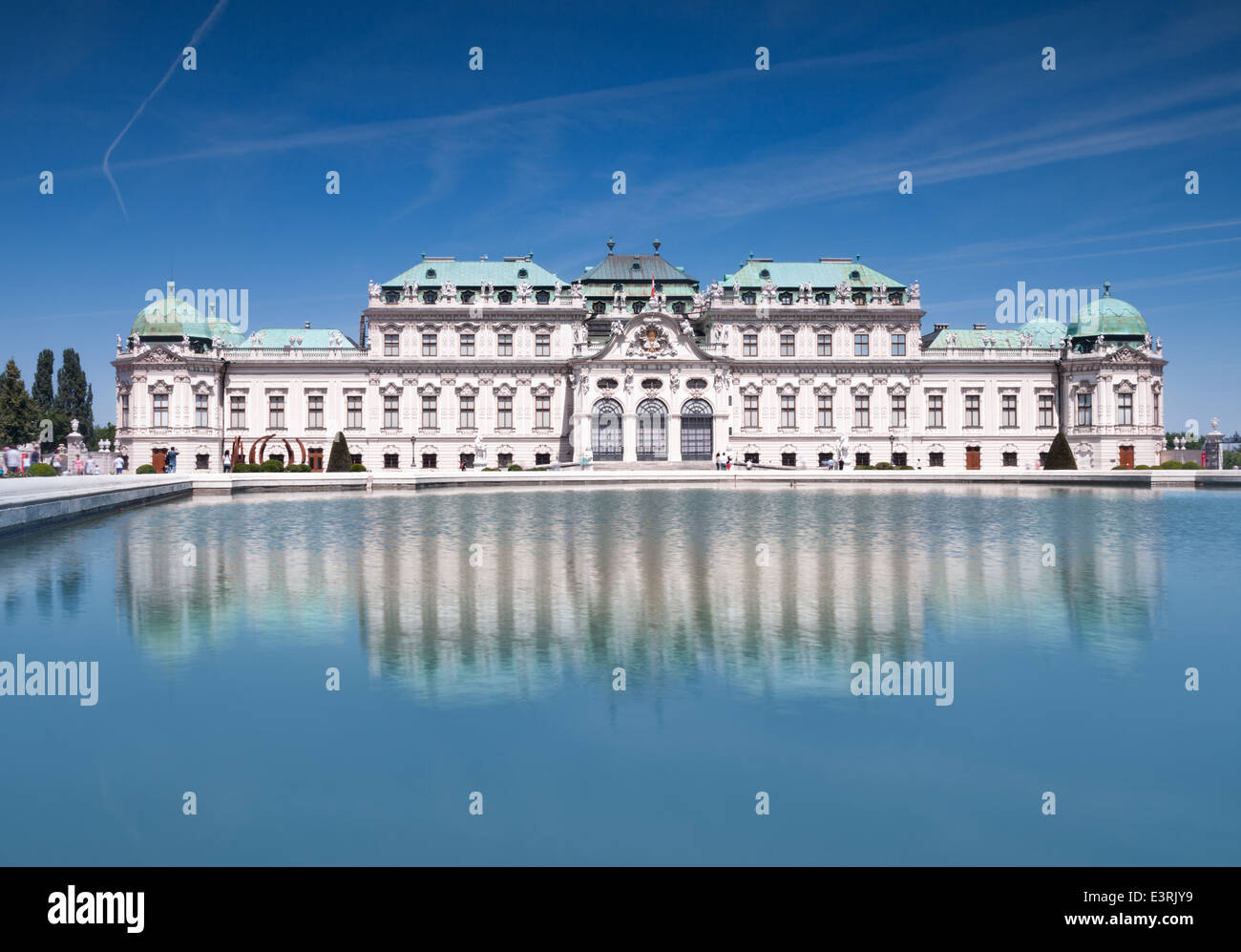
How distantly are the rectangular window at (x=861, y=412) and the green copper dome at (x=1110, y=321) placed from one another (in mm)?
18163

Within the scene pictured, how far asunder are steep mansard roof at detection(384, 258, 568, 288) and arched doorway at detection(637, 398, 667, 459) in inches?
508

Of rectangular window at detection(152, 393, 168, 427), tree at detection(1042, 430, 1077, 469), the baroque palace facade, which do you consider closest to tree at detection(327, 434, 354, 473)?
the baroque palace facade

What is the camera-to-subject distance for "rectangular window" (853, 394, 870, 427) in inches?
2879

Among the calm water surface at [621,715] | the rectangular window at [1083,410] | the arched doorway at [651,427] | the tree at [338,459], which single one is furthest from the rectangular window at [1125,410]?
the calm water surface at [621,715]

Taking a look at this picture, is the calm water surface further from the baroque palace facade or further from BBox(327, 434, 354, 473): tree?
the baroque palace facade

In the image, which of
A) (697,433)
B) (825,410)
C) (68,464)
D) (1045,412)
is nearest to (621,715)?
(68,464)

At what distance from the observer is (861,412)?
73.2 metres

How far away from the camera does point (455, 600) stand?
46.2 feet

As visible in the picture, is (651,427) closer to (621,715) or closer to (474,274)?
(474,274)

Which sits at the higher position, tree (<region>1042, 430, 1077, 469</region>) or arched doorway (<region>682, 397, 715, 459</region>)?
arched doorway (<region>682, 397, 715, 459</region>)

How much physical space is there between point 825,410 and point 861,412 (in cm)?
300

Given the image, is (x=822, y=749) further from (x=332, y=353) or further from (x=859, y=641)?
(x=332, y=353)

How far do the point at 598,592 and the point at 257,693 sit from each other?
655 cm
